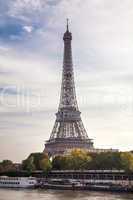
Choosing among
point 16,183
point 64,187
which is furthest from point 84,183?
point 16,183

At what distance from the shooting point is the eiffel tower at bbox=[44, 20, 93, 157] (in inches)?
3484

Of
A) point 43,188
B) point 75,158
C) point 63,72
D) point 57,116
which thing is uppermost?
point 63,72

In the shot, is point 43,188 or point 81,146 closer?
point 43,188

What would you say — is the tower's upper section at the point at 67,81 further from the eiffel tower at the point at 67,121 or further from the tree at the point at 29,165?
the tree at the point at 29,165

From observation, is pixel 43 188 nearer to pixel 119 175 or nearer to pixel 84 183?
pixel 84 183

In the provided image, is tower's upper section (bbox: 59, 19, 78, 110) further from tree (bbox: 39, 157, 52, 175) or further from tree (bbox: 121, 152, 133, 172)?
tree (bbox: 121, 152, 133, 172)

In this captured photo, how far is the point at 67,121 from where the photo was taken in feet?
297

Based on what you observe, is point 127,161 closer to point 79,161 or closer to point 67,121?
point 79,161

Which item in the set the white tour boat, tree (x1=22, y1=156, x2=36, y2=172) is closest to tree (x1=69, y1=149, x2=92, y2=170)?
tree (x1=22, y1=156, x2=36, y2=172)

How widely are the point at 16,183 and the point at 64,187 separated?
29.4ft

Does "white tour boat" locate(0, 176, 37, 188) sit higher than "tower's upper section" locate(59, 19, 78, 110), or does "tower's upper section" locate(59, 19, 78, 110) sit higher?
"tower's upper section" locate(59, 19, 78, 110)

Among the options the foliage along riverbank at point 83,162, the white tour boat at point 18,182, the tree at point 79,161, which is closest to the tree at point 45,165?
the foliage along riverbank at point 83,162

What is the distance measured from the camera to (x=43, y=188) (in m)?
61.5

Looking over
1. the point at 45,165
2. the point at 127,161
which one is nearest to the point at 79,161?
the point at 45,165
